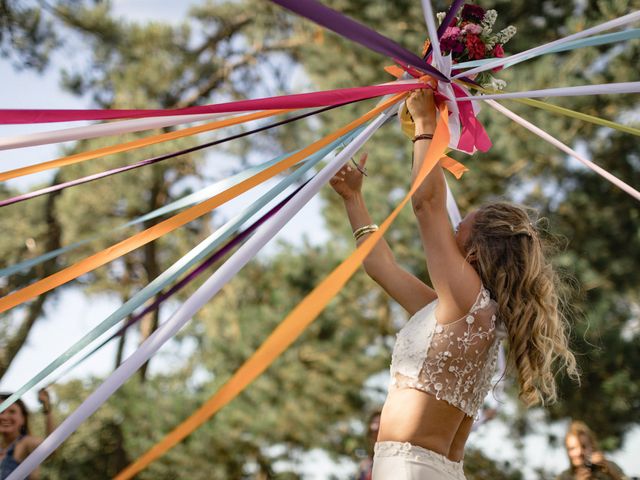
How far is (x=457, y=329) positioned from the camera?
228cm

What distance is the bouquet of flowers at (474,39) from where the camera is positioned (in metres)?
2.78

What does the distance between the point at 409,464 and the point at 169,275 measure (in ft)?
2.97

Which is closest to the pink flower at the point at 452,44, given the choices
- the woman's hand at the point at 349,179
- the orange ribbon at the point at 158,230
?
the orange ribbon at the point at 158,230

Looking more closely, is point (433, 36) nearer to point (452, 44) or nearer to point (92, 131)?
point (452, 44)

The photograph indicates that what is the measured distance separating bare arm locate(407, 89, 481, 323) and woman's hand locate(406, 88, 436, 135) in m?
0.14

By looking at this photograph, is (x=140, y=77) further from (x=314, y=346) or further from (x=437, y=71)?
(x=437, y=71)

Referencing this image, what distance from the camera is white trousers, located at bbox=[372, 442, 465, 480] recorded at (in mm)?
2215

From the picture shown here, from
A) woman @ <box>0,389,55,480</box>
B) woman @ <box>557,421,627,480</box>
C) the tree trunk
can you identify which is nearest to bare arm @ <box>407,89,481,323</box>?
woman @ <box>0,389,55,480</box>

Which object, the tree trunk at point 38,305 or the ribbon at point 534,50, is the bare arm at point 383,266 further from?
the tree trunk at point 38,305

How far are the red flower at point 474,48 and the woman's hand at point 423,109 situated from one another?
354 mm

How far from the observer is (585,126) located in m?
10.7

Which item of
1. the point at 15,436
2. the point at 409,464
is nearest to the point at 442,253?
the point at 409,464

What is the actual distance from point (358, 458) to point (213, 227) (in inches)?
255

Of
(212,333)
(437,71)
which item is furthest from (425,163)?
(212,333)
